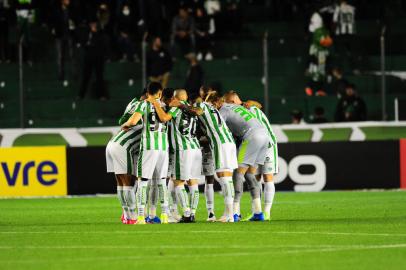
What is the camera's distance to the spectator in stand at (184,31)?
32438 mm

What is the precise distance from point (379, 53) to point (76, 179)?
918 cm

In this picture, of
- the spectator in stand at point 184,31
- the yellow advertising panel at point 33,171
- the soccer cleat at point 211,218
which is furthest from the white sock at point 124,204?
the spectator in stand at point 184,31

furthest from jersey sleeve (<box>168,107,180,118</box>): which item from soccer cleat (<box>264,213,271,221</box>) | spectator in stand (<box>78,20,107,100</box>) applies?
spectator in stand (<box>78,20,107,100</box>)

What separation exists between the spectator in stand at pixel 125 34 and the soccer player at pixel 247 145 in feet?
41.9

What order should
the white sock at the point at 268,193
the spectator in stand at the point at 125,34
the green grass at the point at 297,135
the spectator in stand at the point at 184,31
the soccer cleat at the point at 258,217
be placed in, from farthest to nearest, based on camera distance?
1. the spectator in stand at the point at 184,31
2. the spectator in stand at the point at 125,34
3. the green grass at the point at 297,135
4. the white sock at the point at 268,193
5. the soccer cleat at the point at 258,217

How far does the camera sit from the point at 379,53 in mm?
32094

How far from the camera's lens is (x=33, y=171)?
27047mm

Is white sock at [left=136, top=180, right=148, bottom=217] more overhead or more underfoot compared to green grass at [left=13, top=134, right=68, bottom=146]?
more underfoot

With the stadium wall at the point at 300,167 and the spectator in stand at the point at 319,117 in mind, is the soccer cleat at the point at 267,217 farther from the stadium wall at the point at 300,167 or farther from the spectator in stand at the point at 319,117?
the spectator in stand at the point at 319,117

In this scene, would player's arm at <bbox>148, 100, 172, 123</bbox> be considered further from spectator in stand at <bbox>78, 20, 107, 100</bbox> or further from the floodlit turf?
spectator in stand at <bbox>78, 20, 107, 100</bbox>

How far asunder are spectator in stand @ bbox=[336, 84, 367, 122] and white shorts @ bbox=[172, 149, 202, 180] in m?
11.2

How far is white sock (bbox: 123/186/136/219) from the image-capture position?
18703mm

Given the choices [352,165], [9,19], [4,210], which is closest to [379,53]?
[352,165]

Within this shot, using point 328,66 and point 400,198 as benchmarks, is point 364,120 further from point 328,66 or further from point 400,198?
point 400,198
